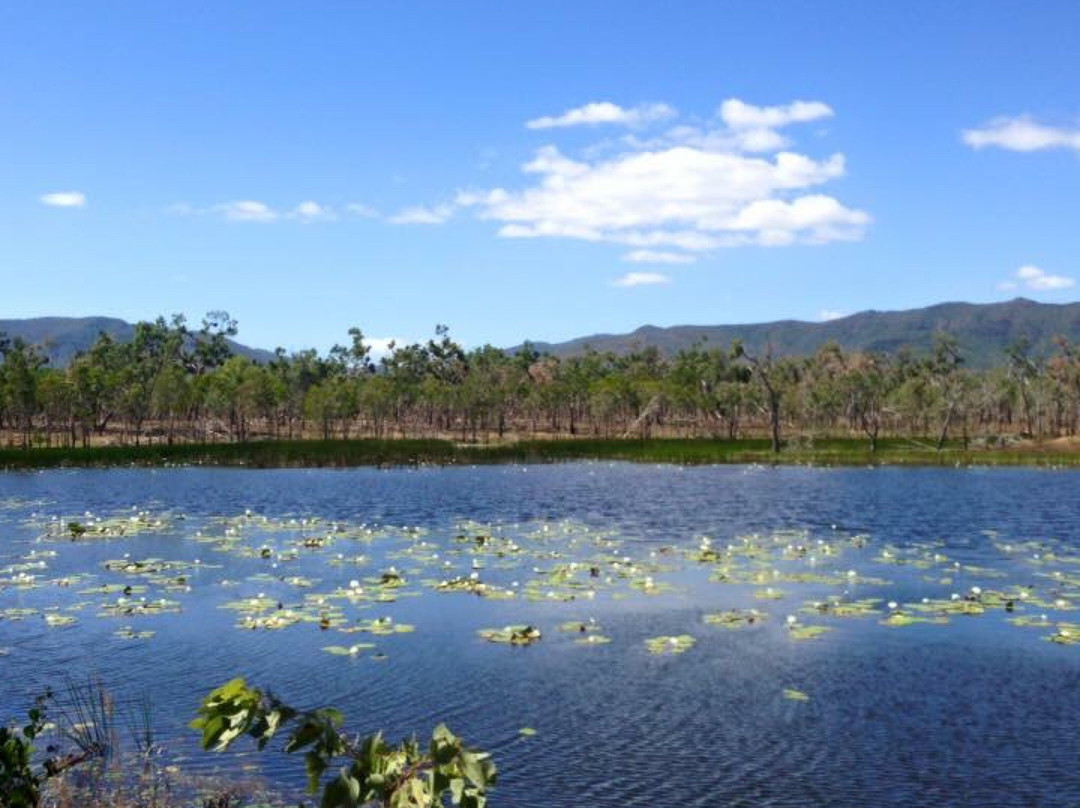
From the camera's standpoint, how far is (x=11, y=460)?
96625mm

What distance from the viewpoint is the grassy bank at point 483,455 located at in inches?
3930

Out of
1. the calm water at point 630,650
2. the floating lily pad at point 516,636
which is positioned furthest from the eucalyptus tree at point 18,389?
the floating lily pad at point 516,636

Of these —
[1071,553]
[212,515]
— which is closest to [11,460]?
[212,515]

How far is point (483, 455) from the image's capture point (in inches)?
4380

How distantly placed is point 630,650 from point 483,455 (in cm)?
8865

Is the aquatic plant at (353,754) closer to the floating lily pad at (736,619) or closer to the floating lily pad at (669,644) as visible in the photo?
the floating lily pad at (669,644)

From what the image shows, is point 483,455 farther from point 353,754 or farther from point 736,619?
point 353,754

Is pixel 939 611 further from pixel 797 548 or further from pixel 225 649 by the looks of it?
pixel 225 649

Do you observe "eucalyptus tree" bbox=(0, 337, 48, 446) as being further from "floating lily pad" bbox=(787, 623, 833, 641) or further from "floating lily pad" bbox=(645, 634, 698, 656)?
"floating lily pad" bbox=(787, 623, 833, 641)

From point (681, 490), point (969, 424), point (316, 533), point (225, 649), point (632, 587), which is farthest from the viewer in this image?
point (969, 424)

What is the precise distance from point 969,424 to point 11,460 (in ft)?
569

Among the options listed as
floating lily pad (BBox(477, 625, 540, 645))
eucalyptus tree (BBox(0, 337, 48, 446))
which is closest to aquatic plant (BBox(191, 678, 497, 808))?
floating lily pad (BBox(477, 625, 540, 645))

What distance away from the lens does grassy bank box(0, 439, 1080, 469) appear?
327ft

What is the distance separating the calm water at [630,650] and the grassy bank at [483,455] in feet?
163
